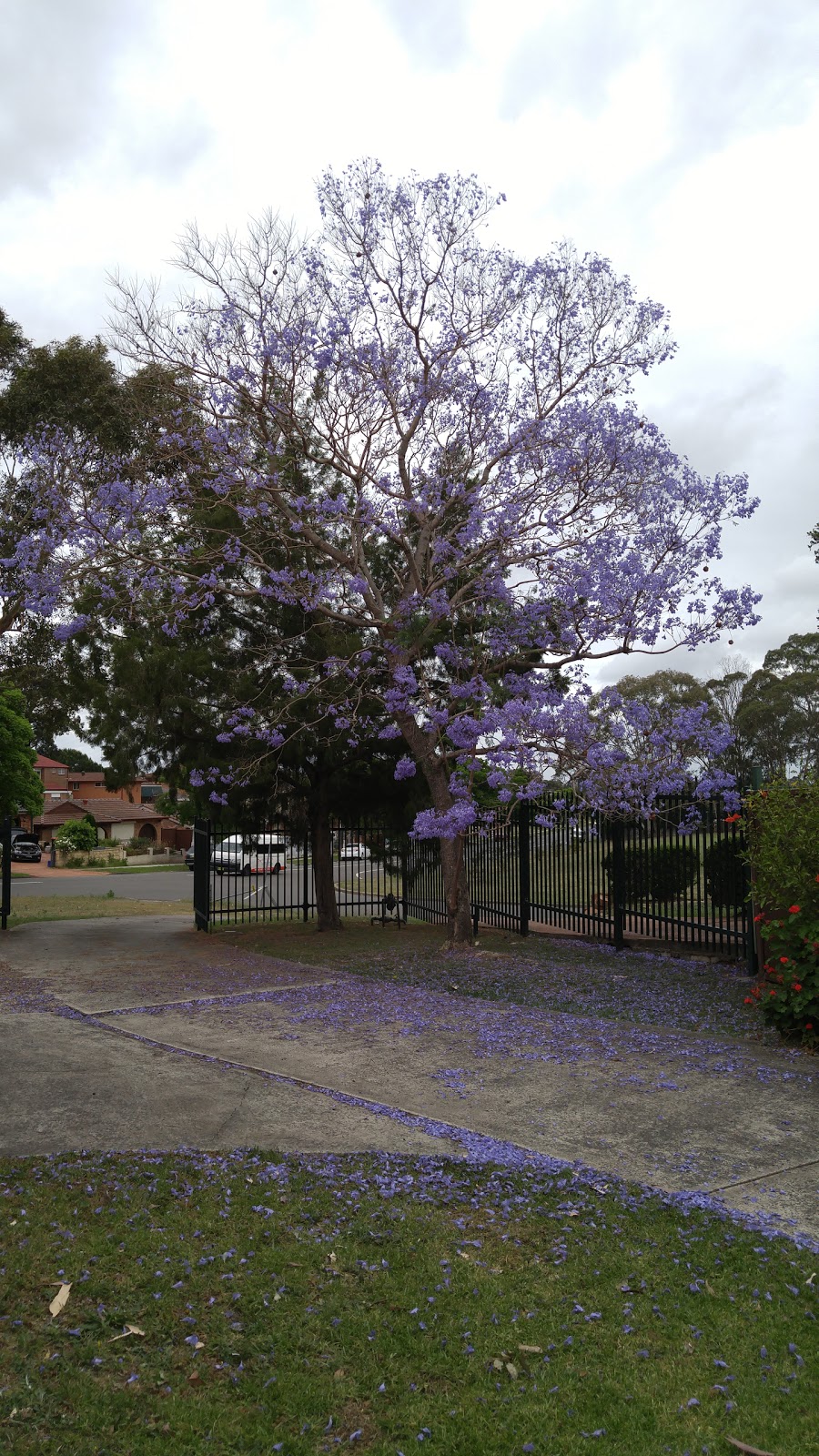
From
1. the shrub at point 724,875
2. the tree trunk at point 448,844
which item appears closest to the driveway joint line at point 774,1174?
the shrub at point 724,875

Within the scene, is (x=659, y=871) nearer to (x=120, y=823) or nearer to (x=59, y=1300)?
(x=59, y=1300)

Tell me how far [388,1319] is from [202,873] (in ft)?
51.5

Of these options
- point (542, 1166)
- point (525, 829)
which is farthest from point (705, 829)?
point (542, 1166)

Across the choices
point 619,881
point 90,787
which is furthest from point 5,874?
point 90,787

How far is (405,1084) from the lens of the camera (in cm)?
711

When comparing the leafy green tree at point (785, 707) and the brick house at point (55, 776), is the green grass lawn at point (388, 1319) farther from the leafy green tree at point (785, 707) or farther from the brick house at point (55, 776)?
the brick house at point (55, 776)

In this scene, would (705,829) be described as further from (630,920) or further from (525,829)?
(525,829)

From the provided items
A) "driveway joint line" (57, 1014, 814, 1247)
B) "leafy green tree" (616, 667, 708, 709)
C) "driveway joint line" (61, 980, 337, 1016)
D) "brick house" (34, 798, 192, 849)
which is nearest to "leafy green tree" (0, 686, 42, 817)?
"driveway joint line" (61, 980, 337, 1016)

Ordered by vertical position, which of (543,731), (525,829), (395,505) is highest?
(395,505)

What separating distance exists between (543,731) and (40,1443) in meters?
10.9

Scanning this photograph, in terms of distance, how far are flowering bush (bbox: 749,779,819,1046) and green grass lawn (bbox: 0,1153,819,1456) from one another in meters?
3.56

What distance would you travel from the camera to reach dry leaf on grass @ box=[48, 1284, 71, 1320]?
149 inches

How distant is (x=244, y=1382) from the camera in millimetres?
3402

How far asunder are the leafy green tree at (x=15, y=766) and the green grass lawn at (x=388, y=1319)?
13381 mm
